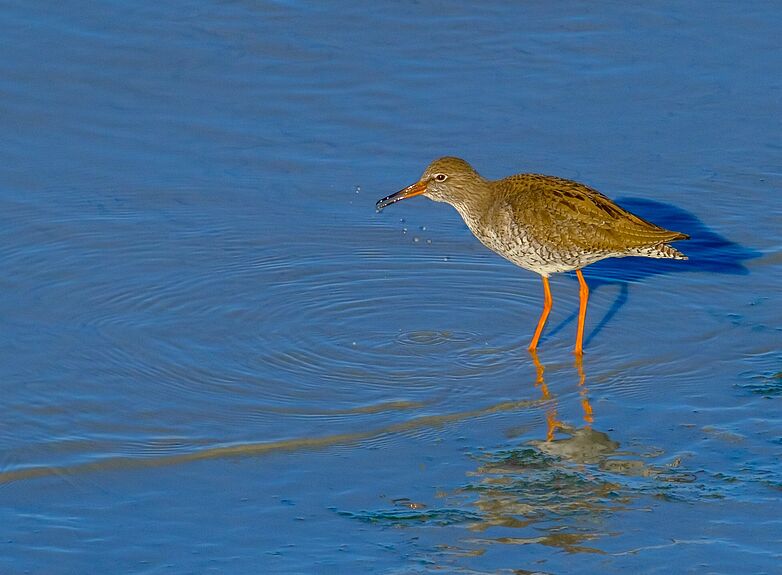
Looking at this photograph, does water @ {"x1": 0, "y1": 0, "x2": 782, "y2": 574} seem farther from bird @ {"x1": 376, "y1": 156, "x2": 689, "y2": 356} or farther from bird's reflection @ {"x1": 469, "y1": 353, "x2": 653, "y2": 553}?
bird @ {"x1": 376, "y1": 156, "x2": 689, "y2": 356}

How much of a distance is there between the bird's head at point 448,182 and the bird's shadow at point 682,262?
109cm

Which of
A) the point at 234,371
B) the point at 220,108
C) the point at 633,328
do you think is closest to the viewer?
the point at 234,371

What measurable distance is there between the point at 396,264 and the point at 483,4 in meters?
4.98

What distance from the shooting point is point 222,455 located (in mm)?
7055

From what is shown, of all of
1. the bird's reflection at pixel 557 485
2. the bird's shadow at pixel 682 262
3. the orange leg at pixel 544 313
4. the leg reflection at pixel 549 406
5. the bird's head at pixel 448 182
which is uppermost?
the bird's head at pixel 448 182

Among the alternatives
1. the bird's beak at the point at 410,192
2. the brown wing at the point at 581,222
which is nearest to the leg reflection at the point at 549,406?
the brown wing at the point at 581,222

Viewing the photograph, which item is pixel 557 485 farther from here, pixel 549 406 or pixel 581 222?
pixel 581 222

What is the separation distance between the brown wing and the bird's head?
438 millimetres

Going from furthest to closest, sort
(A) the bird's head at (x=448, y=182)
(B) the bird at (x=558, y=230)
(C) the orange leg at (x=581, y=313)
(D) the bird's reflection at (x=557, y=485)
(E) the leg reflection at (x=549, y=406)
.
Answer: (A) the bird's head at (x=448, y=182) → (B) the bird at (x=558, y=230) → (C) the orange leg at (x=581, y=313) → (E) the leg reflection at (x=549, y=406) → (D) the bird's reflection at (x=557, y=485)

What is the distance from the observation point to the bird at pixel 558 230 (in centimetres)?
876

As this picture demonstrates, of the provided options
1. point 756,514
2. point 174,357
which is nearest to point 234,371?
point 174,357

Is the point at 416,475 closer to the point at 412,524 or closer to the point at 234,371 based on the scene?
Result: the point at 412,524

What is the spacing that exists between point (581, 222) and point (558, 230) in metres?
0.17

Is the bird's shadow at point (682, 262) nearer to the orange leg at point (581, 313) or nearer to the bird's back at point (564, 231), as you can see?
the orange leg at point (581, 313)
